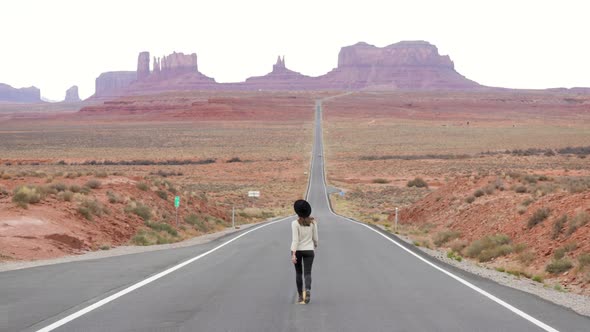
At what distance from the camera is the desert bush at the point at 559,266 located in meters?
15.1

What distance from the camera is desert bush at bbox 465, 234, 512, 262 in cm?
1902

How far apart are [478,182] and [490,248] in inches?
602

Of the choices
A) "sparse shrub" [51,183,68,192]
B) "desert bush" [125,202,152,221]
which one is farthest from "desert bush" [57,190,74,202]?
"desert bush" [125,202,152,221]

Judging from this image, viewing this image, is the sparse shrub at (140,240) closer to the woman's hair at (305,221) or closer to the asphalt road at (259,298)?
the asphalt road at (259,298)

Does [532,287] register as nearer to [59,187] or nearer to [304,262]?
[304,262]

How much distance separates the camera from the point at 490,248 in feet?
65.2

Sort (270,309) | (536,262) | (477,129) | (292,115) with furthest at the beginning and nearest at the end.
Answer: (292,115)
(477,129)
(536,262)
(270,309)

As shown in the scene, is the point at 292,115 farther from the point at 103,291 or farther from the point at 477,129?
the point at 103,291

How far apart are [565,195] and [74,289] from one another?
15597 mm

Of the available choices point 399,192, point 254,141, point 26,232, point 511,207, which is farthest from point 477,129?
point 26,232

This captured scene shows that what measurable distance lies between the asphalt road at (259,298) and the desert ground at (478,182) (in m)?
2.98

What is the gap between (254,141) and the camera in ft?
433

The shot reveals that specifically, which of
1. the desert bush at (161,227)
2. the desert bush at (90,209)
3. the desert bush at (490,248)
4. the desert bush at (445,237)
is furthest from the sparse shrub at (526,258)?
the desert bush at (161,227)

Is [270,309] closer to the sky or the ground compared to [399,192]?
Answer: closer to the sky
